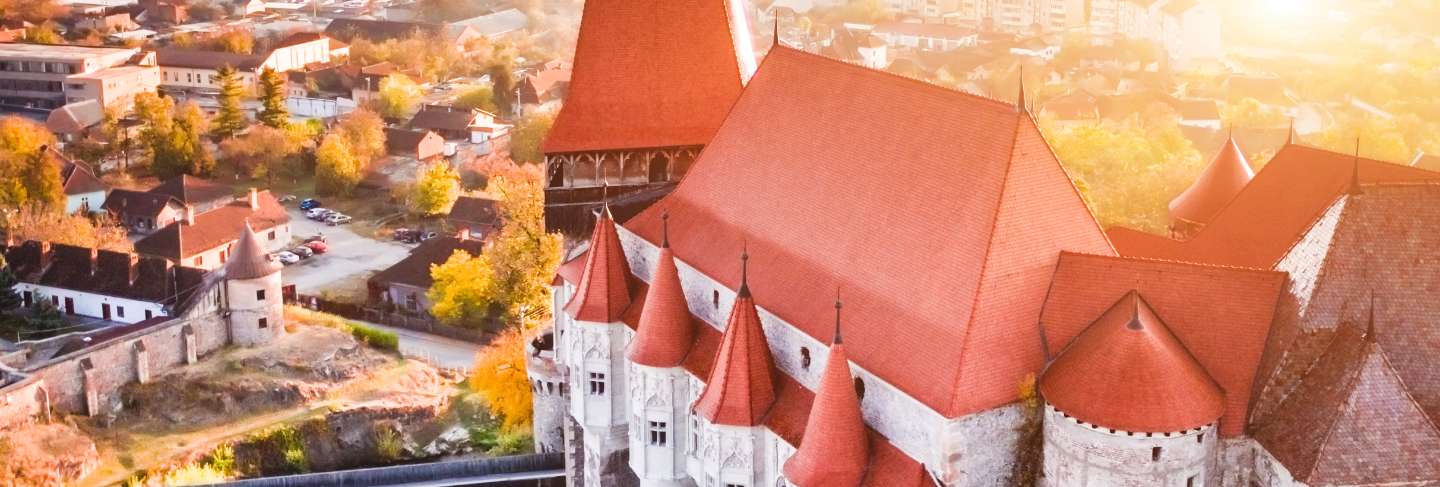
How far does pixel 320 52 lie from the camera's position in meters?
121

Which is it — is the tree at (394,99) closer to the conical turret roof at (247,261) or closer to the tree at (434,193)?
the tree at (434,193)

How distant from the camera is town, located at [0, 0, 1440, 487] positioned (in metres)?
24.8

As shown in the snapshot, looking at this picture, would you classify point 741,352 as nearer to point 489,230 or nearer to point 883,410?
point 883,410

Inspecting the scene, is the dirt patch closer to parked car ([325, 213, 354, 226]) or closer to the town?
Result: the town

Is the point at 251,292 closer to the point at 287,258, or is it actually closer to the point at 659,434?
the point at 287,258

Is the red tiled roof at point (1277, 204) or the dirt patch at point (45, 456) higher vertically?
the red tiled roof at point (1277, 204)

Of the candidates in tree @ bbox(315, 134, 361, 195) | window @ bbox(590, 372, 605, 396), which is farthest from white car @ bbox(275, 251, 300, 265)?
window @ bbox(590, 372, 605, 396)

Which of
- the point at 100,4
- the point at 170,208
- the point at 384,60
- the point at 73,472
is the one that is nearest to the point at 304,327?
the point at 73,472

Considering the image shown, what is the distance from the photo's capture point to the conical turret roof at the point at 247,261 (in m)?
56.1

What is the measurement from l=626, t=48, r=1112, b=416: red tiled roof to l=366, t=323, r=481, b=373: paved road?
29.5 m

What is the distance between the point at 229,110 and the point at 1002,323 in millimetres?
81174

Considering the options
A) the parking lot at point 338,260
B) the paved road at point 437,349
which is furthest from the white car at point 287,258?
the paved road at point 437,349

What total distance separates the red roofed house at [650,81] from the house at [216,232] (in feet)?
108

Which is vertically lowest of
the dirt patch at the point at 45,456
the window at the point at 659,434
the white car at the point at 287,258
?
the dirt patch at the point at 45,456
